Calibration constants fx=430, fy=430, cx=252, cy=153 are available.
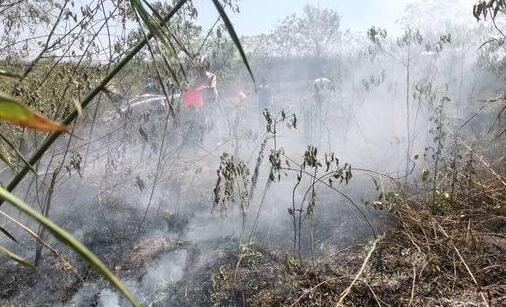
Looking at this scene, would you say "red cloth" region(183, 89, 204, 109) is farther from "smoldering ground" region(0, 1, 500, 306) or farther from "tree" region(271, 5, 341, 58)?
"tree" region(271, 5, 341, 58)

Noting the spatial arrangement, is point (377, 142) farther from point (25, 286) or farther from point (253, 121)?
point (25, 286)

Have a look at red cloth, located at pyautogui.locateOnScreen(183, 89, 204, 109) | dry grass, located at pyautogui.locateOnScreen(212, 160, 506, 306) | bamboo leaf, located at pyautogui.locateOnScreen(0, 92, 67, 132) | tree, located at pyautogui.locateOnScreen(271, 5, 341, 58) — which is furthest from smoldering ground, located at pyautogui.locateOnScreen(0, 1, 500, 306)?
tree, located at pyautogui.locateOnScreen(271, 5, 341, 58)

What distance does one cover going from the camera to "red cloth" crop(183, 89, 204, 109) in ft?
27.9

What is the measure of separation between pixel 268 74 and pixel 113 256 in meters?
18.7

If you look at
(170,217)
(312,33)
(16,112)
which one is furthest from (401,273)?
(312,33)

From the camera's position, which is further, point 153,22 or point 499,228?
point 499,228

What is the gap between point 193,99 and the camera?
29.0 feet

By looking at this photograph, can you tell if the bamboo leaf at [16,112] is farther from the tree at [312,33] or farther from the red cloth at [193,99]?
the tree at [312,33]

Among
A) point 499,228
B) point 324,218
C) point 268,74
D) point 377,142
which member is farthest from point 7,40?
point 268,74

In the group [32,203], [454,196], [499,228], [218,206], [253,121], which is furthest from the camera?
[253,121]

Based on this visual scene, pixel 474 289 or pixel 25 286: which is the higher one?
pixel 474 289

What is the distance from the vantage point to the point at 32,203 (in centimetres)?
488

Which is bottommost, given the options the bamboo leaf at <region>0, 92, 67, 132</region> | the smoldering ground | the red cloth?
the smoldering ground

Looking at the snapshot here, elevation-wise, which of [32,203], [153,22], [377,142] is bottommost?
[377,142]
